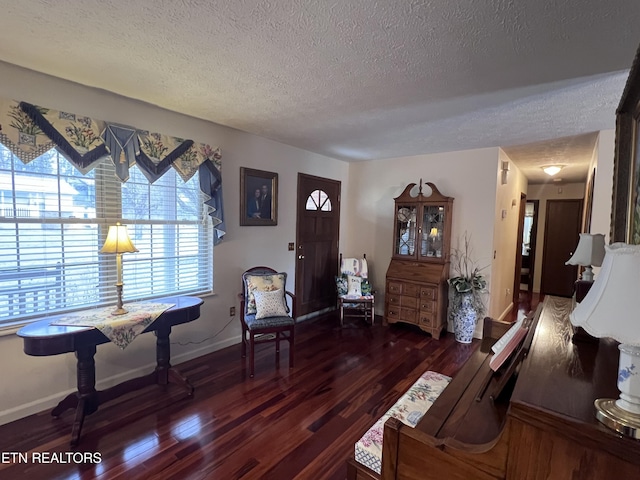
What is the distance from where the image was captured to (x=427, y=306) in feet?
12.7

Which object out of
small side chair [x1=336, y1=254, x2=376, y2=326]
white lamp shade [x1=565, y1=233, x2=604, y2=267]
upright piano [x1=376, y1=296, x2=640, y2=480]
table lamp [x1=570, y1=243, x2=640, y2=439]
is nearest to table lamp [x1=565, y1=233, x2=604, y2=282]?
white lamp shade [x1=565, y1=233, x2=604, y2=267]

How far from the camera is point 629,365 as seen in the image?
2.63 feet

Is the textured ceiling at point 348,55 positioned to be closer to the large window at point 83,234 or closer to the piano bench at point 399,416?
the large window at point 83,234

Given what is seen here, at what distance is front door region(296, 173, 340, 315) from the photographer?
425cm

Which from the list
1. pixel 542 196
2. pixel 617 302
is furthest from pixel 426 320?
pixel 542 196

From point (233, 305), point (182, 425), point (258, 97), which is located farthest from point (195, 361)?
point (258, 97)

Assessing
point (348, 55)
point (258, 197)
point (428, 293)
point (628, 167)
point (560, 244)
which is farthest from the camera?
point (560, 244)

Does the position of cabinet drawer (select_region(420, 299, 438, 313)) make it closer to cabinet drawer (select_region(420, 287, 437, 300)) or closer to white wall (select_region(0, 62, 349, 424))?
cabinet drawer (select_region(420, 287, 437, 300))

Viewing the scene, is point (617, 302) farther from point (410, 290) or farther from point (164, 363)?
point (410, 290)

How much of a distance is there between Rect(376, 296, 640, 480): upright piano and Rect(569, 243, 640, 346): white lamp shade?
0.24 metres

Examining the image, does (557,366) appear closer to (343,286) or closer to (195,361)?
(195,361)

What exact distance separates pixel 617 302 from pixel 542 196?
6.65 m

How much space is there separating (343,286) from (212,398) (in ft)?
7.18

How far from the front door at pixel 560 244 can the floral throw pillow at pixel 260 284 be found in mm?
5617
